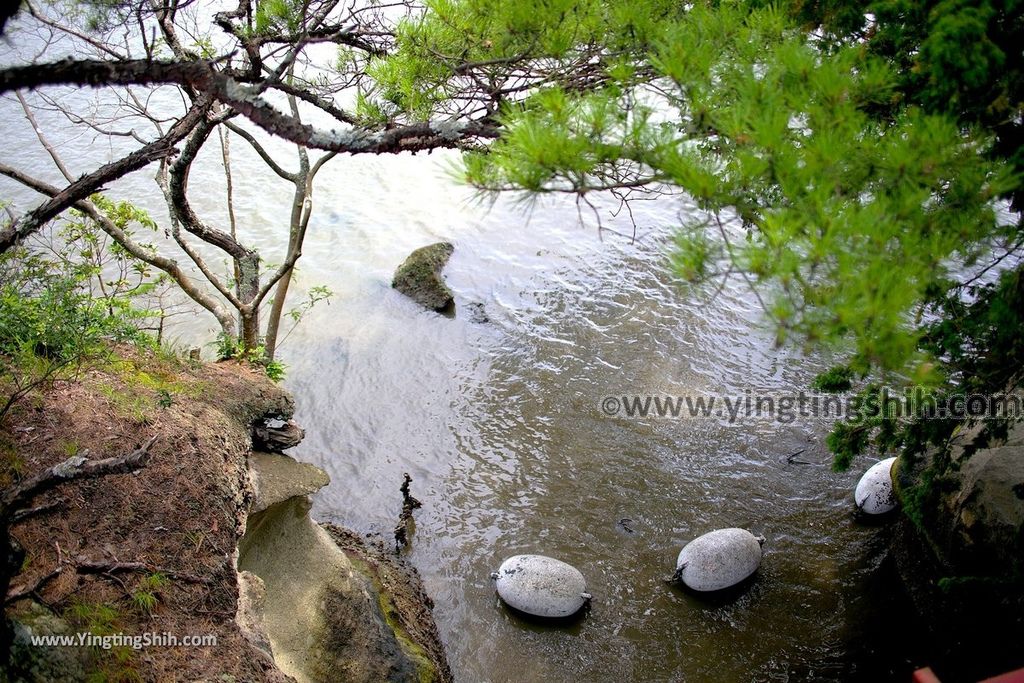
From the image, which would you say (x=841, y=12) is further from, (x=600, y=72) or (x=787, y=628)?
(x=787, y=628)

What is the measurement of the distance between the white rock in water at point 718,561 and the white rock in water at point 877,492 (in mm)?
1106

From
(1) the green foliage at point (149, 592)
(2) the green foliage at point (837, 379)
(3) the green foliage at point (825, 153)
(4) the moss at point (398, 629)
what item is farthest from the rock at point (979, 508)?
(1) the green foliage at point (149, 592)

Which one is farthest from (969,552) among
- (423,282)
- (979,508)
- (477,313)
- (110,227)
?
(110,227)

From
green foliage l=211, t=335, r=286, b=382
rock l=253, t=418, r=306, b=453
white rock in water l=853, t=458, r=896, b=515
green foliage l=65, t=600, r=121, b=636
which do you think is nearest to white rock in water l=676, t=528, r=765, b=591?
white rock in water l=853, t=458, r=896, b=515

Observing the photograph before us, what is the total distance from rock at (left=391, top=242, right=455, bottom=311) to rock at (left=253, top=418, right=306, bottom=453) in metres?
3.73

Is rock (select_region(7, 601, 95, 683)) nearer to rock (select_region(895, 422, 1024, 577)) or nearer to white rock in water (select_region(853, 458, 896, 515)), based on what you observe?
rock (select_region(895, 422, 1024, 577))

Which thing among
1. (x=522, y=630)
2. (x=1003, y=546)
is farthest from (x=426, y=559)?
(x=1003, y=546)

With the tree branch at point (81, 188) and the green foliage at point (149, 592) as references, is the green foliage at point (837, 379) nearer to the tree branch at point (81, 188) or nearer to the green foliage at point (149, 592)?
the green foliage at point (149, 592)

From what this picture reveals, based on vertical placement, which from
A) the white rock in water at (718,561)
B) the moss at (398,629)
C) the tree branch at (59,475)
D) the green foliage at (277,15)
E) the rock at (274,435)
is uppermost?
the green foliage at (277,15)

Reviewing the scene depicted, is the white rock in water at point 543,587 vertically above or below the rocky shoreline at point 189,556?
below

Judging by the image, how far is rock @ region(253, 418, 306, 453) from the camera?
4.43m

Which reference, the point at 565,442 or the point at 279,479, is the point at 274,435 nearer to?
the point at 279,479

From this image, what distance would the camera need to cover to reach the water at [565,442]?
15.3ft

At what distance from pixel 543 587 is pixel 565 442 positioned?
1866mm
